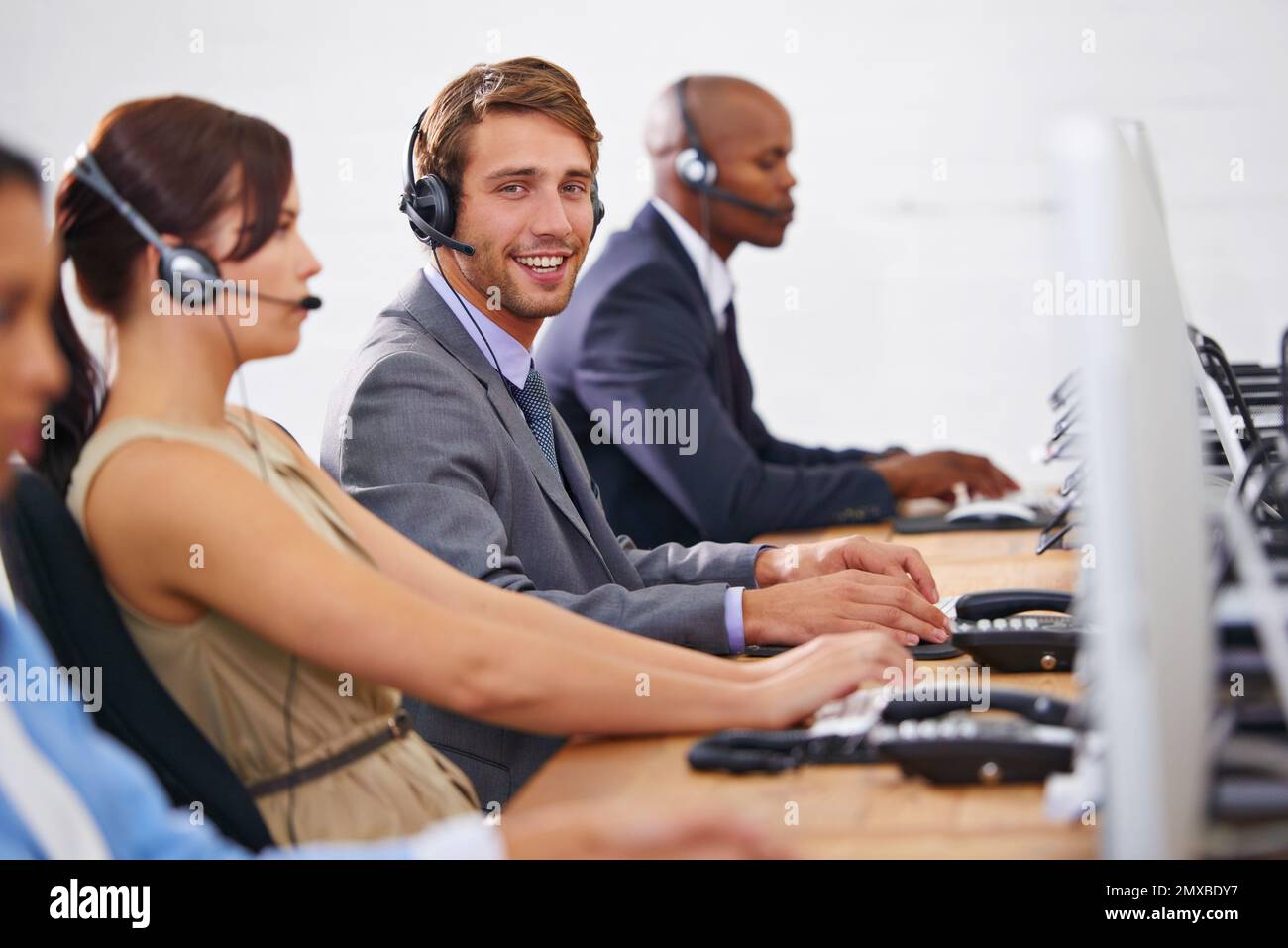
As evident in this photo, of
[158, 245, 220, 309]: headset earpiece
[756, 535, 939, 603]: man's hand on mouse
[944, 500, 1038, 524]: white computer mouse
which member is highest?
[158, 245, 220, 309]: headset earpiece

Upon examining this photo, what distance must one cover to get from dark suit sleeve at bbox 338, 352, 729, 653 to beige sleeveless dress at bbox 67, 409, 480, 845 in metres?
0.21

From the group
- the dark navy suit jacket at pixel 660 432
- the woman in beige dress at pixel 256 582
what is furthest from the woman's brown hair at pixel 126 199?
the dark navy suit jacket at pixel 660 432

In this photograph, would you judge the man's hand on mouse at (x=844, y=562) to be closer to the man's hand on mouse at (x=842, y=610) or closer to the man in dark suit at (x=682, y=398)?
the man's hand on mouse at (x=842, y=610)

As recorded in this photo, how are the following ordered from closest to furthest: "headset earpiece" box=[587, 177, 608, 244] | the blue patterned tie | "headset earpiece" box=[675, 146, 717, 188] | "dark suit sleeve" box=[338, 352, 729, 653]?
"dark suit sleeve" box=[338, 352, 729, 653]
the blue patterned tie
"headset earpiece" box=[587, 177, 608, 244]
"headset earpiece" box=[675, 146, 717, 188]

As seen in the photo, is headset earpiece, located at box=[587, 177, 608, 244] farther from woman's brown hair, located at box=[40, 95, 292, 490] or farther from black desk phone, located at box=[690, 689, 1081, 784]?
black desk phone, located at box=[690, 689, 1081, 784]

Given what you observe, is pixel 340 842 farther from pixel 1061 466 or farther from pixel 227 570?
pixel 1061 466

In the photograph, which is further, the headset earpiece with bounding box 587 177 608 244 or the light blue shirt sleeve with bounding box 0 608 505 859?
the headset earpiece with bounding box 587 177 608 244

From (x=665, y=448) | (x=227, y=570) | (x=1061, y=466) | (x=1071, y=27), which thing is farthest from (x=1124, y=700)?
(x=1071, y=27)

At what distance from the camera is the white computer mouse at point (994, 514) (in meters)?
2.28

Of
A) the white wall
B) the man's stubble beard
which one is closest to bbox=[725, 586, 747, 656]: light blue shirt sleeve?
the man's stubble beard

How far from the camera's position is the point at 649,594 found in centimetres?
145

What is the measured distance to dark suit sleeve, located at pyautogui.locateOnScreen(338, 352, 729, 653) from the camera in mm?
1386

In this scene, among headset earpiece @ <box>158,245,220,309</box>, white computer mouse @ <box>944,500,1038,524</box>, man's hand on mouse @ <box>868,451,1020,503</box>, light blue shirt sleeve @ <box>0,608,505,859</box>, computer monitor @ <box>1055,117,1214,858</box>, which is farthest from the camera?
man's hand on mouse @ <box>868,451,1020,503</box>

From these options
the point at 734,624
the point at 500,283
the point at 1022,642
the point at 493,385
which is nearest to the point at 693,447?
the point at 500,283
